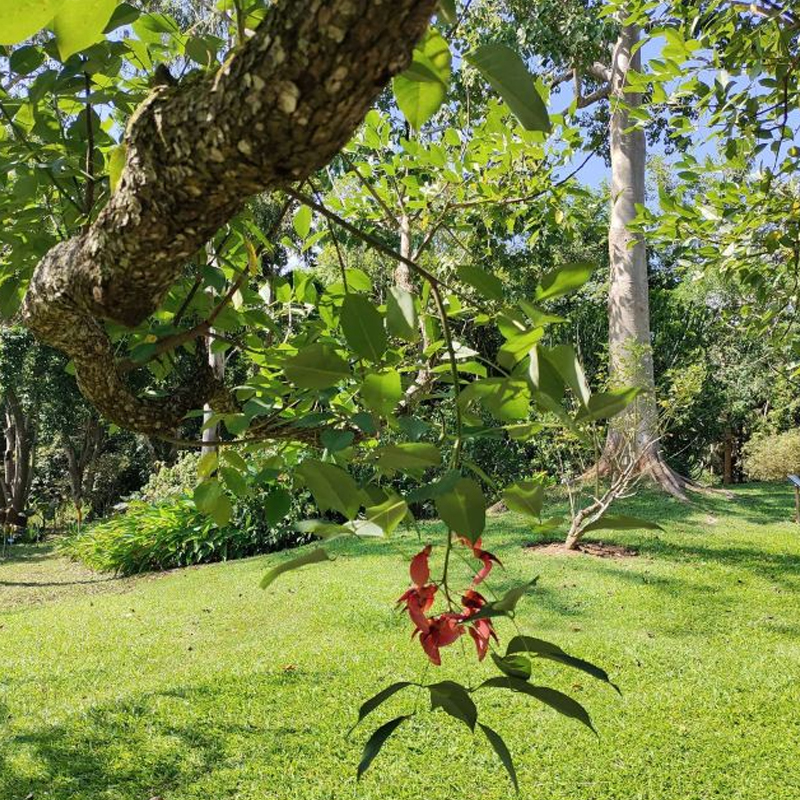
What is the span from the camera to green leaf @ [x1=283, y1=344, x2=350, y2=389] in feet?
1.58

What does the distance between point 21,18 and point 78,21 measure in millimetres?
28

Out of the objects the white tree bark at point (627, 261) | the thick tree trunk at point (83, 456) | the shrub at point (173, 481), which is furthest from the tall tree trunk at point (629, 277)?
the thick tree trunk at point (83, 456)

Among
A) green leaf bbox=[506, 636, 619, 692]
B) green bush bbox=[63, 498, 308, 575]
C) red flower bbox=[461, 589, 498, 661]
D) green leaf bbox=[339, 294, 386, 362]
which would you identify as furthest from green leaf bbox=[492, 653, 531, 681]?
green bush bbox=[63, 498, 308, 575]

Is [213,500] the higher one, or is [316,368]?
[316,368]

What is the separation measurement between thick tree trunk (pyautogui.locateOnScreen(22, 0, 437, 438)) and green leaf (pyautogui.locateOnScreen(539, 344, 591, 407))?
0.61 feet

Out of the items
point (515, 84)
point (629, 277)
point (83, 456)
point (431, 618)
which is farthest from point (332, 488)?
point (83, 456)

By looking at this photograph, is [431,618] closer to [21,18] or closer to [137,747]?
[21,18]

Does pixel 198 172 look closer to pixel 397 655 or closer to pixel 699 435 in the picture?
pixel 397 655

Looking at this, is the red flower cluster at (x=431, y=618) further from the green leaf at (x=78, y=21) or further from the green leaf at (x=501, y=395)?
the green leaf at (x=78, y=21)

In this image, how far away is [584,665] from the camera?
40cm

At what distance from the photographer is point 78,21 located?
0.34 metres

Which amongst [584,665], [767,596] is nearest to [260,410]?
[584,665]

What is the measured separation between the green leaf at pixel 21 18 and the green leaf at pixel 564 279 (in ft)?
1.01

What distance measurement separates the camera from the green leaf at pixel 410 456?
460 mm
